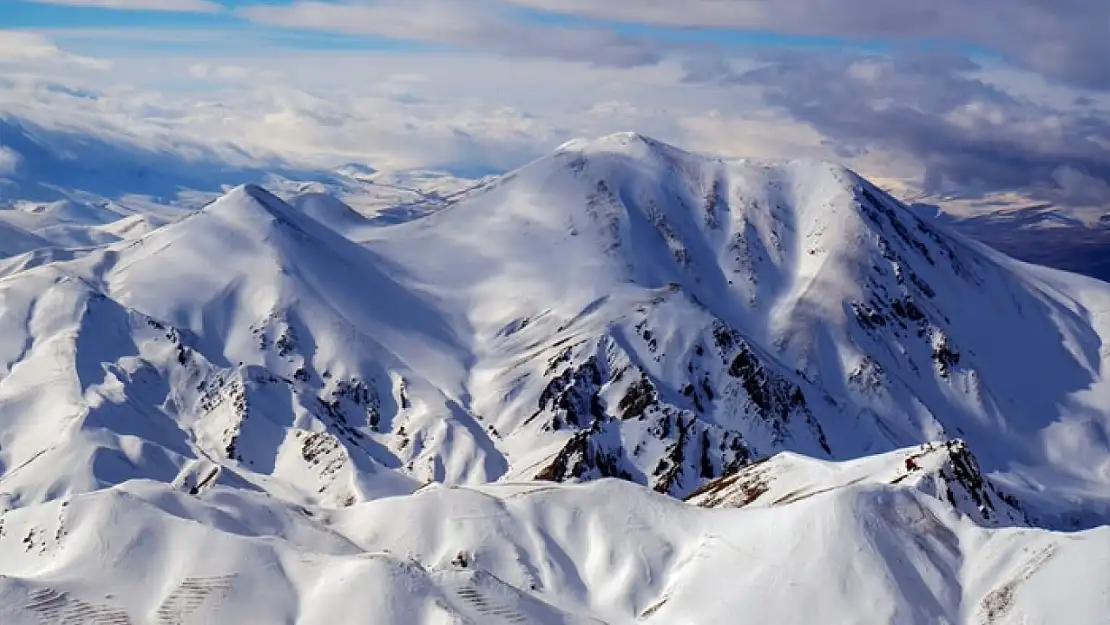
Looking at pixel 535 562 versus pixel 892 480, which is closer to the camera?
pixel 535 562

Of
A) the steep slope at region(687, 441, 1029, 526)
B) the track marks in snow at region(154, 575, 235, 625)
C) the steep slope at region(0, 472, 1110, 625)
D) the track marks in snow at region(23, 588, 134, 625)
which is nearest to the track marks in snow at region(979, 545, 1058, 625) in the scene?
the steep slope at region(0, 472, 1110, 625)

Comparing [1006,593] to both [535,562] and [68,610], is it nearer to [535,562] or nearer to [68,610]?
[535,562]

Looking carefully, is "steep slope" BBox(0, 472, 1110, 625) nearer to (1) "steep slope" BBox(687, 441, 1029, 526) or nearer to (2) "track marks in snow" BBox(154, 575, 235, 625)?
(2) "track marks in snow" BBox(154, 575, 235, 625)

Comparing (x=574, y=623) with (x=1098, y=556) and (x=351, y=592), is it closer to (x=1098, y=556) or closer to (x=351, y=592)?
(x=351, y=592)

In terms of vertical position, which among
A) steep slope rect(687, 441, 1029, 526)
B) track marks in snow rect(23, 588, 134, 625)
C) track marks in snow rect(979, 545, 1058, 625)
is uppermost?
track marks in snow rect(23, 588, 134, 625)

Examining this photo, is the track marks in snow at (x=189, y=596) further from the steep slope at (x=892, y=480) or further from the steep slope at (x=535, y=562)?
the steep slope at (x=892, y=480)

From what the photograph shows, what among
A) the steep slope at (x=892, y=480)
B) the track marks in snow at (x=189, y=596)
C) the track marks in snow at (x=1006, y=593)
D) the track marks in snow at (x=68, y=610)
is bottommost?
the steep slope at (x=892, y=480)

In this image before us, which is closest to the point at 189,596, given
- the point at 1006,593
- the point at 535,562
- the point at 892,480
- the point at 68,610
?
the point at 68,610

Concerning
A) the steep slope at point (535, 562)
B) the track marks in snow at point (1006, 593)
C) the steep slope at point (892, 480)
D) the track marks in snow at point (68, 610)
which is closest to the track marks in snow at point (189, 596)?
the steep slope at point (535, 562)

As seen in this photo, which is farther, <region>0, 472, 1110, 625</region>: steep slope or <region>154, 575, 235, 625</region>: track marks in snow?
<region>0, 472, 1110, 625</region>: steep slope

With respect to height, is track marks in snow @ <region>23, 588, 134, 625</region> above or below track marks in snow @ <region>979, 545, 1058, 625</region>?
above

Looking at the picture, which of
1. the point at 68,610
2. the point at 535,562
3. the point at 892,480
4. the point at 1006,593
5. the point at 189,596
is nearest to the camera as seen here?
the point at 68,610

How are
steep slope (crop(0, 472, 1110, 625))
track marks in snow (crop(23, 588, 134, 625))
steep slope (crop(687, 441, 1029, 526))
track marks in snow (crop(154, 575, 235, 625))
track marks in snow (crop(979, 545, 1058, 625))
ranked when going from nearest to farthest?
track marks in snow (crop(23, 588, 134, 625)) → track marks in snow (crop(154, 575, 235, 625)) → steep slope (crop(0, 472, 1110, 625)) → track marks in snow (crop(979, 545, 1058, 625)) → steep slope (crop(687, 441, 1029, 526))
